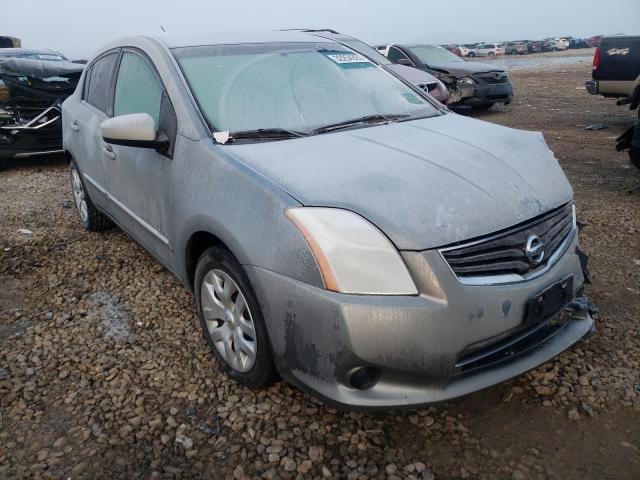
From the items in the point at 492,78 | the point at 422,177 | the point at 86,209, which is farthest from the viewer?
the point at 492,78

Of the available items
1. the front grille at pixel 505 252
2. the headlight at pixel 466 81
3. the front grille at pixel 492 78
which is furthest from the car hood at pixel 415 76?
the front grille at pixel 505 252

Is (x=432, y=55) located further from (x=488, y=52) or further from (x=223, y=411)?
(x=488, y=52)

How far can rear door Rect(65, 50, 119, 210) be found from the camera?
3672mm

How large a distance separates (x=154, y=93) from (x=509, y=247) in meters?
2.12

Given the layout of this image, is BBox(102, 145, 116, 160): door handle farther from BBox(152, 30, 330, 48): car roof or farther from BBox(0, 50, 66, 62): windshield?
BBox(0, 50, 66, 62): windshield

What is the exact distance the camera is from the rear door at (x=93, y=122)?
3672mm

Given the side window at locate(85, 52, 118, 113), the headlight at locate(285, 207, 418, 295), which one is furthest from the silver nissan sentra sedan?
the side window at locate(85, 52, 118, 113)

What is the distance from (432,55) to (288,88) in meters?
9.41

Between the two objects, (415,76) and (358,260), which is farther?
(415,76)

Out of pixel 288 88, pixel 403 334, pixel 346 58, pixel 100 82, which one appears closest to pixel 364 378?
pixel 403 334

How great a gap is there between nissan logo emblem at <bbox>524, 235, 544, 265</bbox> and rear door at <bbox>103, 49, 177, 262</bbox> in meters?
1.76

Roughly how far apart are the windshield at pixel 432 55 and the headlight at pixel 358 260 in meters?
9.88

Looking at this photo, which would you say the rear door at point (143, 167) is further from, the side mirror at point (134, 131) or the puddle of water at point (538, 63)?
the puddle of water at point (538, 63)

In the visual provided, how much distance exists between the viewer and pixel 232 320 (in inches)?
92.6
